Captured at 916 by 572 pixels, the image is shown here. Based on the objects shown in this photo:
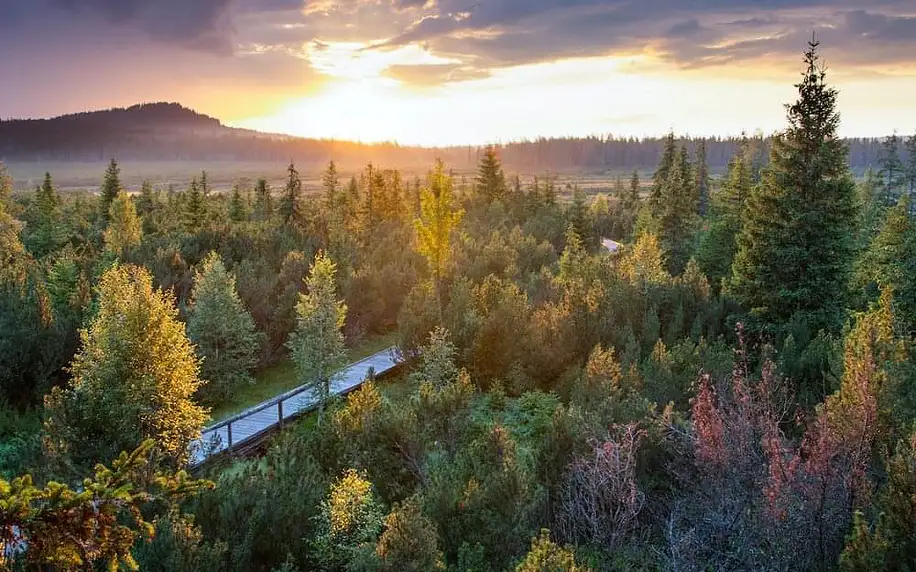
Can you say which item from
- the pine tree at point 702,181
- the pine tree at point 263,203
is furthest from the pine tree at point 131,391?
the pine tree at point 702,181

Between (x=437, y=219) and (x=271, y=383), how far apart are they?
813 cm

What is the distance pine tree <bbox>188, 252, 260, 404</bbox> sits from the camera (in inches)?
771

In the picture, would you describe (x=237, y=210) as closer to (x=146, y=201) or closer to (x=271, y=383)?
(x=146, y=201)

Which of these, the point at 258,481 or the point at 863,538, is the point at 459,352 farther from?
the point at 863,538

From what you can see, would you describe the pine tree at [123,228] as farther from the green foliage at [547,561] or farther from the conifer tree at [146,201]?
the green foliage at [547,561]

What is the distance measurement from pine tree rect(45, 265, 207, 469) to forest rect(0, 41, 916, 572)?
0.05m

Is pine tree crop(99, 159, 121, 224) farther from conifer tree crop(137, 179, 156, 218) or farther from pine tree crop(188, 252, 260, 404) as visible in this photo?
pine tree crop(188, 252, 260, 404)

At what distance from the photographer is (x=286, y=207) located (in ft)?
147

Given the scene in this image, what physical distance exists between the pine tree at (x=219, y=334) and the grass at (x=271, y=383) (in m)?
0.38

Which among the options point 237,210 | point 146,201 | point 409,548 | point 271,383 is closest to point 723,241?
point 271,383

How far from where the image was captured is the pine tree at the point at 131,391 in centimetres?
1132

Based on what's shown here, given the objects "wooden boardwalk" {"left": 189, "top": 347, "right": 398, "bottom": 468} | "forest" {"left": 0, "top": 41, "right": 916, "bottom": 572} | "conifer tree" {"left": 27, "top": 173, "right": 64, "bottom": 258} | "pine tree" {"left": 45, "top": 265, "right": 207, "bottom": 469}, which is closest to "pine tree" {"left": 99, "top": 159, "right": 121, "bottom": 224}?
"conifer tree" {"left": 27, "top": 173, "right": 64, "bottom": 258}

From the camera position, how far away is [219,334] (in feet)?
66.7

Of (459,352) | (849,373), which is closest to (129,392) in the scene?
(459,352)
